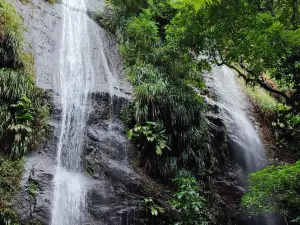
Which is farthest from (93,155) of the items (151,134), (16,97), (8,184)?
(16,97)

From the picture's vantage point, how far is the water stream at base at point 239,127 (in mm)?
10727

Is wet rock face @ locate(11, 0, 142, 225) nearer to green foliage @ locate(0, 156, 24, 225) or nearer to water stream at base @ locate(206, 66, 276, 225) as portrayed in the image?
green foliage @ locate(0, 156, 24, 225)

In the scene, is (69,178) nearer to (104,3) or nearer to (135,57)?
(135,57)

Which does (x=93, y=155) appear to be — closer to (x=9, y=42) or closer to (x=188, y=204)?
(x=188, y=204)

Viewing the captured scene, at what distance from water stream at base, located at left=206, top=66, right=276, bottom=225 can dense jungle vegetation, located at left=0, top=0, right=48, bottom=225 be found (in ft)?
20.7

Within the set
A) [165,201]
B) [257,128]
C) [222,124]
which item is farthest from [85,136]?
[257,128]

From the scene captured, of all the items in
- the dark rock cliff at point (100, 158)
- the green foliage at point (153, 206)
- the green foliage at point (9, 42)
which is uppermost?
the green foliage at point (9, 42)

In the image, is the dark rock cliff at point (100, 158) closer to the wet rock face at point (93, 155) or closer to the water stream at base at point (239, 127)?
the wet rock face at point (93, 155)

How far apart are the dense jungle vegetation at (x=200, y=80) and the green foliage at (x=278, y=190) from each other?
0.8 inches

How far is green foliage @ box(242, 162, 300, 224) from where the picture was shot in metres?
6.76

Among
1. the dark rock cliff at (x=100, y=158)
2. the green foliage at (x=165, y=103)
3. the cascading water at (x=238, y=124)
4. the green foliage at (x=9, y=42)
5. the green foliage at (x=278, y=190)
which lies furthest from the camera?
the cascading water at (x=238, y=124)

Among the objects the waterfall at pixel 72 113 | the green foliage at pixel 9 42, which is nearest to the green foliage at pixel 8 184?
the waterfall at pixel 72 113

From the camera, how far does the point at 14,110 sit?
7922 millimetres

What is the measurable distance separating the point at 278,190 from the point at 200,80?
5.96 metres
